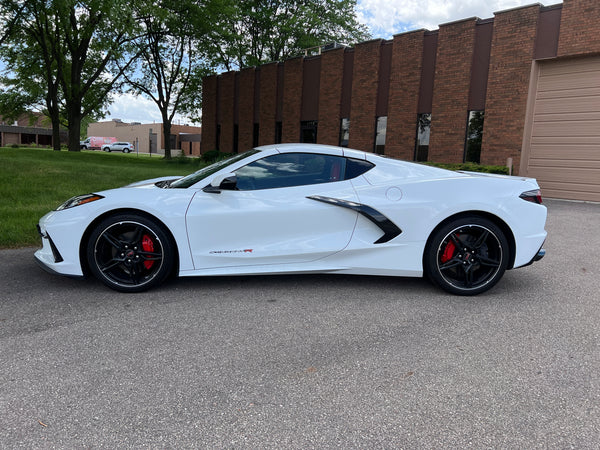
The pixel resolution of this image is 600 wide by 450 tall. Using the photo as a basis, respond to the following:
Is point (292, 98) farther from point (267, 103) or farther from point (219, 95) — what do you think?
point (219, 95)

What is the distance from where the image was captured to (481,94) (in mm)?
17062

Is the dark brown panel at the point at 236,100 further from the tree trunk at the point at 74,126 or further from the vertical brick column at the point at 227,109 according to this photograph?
the tree trunk at the point at 74,126

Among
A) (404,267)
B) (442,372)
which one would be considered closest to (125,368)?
(442,372)

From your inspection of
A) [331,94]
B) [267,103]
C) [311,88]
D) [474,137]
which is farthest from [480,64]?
[267,103]

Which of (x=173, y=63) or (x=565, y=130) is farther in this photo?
(x=173, y=63)

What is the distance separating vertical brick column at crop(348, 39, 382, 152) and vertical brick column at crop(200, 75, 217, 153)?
1245 cm

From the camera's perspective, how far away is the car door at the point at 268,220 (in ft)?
14.1

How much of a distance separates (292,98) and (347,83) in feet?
12.5

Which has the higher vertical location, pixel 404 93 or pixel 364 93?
pixel 364 93

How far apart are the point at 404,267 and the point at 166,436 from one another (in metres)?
2.88

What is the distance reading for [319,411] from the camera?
244 centimetres

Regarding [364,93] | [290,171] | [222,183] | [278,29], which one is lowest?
[222,183]

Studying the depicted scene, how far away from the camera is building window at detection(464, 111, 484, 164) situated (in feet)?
56.7

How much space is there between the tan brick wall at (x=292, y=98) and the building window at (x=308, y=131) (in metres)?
0.22
